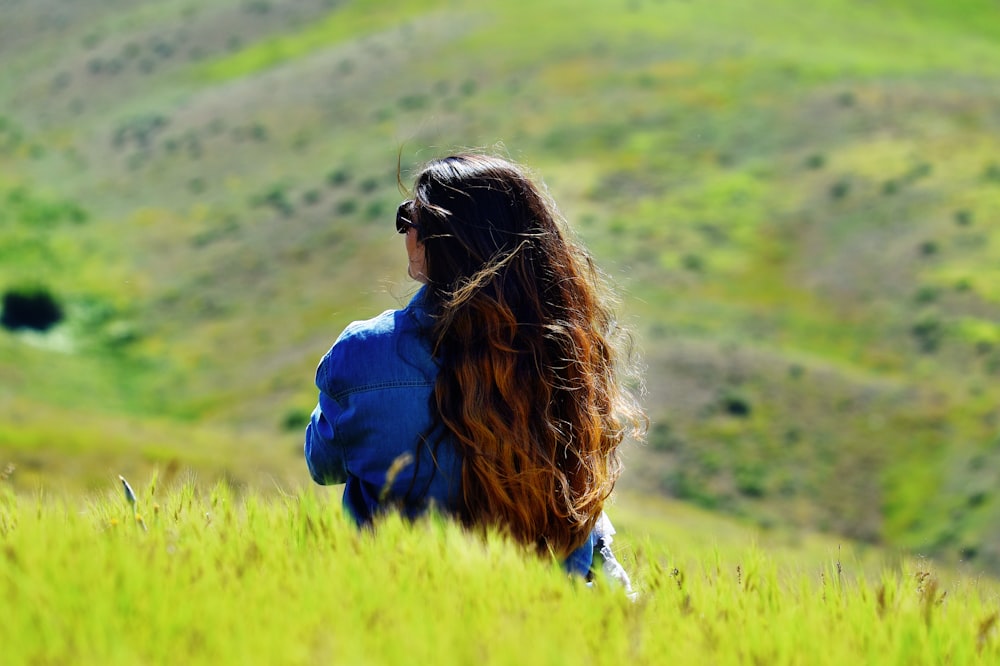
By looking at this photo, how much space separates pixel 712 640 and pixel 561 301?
178 cm

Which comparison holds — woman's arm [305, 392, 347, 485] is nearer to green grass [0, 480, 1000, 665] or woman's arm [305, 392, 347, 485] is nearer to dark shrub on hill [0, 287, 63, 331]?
green grass [0, 480, 1000, 665]

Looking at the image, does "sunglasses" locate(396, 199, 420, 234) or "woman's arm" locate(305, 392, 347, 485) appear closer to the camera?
"woman's arm" locate(305, 392, 347, 485)

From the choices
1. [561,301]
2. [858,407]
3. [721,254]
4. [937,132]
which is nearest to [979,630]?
[561,301]

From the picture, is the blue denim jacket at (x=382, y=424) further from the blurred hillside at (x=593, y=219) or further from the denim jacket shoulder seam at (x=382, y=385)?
the blurred hillside at (x=593, y=219)

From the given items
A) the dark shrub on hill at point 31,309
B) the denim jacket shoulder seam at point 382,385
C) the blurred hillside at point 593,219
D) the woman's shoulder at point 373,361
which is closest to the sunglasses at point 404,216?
the woman's shoulder at point 373,361

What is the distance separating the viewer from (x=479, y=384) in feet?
13.4

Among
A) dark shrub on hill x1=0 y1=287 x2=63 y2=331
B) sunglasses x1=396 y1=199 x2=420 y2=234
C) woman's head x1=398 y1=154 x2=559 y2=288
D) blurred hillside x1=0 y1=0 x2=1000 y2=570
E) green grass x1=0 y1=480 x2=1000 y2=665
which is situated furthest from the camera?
dark shrub on hill x1=0 y1=287 x2=63 y2=331

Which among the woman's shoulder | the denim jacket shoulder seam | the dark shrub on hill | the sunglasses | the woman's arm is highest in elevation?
the sunglasses

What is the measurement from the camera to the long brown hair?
4.07 m

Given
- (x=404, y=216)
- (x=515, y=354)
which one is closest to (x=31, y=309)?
(x=404, y=216)

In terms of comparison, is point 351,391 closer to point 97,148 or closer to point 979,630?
point 979,630

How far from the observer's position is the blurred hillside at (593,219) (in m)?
35.0

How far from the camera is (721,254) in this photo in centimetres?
4931

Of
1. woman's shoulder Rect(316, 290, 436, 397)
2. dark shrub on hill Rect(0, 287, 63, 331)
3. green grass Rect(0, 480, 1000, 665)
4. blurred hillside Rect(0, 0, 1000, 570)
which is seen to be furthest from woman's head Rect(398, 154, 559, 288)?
dark shrub on hill Rect(0, 287, 63, 331)
